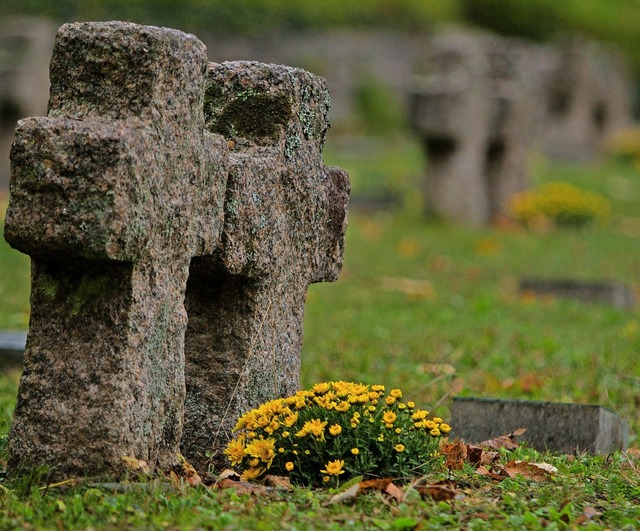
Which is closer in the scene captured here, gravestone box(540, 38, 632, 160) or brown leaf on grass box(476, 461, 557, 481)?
brown leaf on grass box(476, 461, 557, 481)

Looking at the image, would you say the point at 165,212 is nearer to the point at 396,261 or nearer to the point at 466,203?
the point at 396,261

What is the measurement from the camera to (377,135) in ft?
88.5

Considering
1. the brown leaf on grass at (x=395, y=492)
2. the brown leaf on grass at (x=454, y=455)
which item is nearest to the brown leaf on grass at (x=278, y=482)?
the brown leaf on grass at (x=395, y=492)

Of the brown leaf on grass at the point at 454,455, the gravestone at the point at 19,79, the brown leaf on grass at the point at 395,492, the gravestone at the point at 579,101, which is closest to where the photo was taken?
the brown leaf on grass at the point at 395,492

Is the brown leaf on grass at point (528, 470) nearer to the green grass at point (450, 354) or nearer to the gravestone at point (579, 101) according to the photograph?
the green grass at point (450, 354)

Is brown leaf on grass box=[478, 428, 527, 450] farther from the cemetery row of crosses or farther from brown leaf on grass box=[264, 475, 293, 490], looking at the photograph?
brown leaf on grass box=[264, 475, 293, 490]

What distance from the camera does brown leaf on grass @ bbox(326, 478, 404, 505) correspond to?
3.71 m

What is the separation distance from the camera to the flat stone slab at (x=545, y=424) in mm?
5117

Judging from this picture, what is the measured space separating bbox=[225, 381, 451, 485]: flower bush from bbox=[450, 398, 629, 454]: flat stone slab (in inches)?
46.5

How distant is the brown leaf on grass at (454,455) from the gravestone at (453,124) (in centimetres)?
1108

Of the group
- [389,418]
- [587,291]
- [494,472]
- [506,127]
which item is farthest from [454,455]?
[506,127]

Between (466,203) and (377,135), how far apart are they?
36.0 ft

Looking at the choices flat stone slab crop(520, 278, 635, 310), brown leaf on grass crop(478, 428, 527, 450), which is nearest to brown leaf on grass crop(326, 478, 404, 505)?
brown leaf on grass crop(478, 428, 527, 450)

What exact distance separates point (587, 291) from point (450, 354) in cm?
348
